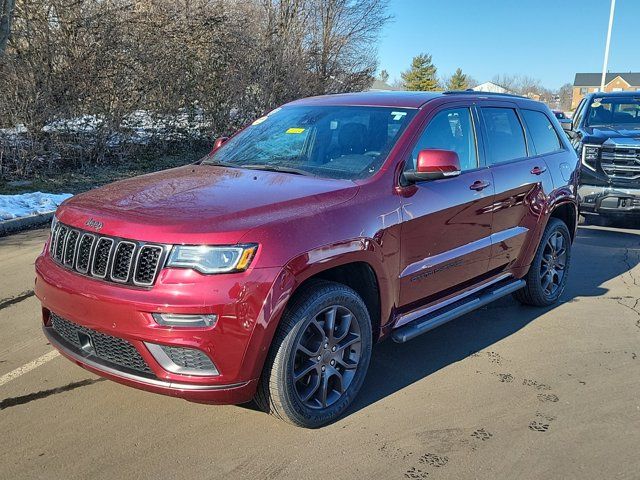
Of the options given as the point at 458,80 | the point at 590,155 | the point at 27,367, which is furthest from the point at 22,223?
the point at 458,80

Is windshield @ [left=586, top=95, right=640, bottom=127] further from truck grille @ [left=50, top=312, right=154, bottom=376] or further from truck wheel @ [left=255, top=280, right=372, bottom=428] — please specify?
truck grille @ [left=50, top=312, right=154, bottom=376]

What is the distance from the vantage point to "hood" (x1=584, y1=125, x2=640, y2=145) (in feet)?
29.2

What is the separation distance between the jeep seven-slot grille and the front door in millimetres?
1544

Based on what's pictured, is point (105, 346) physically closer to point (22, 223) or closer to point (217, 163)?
point (217, 163)

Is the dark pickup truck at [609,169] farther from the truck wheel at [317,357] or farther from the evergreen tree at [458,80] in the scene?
the evergreen tree at [458,80]

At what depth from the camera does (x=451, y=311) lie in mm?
4125

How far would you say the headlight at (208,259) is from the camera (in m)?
2.83

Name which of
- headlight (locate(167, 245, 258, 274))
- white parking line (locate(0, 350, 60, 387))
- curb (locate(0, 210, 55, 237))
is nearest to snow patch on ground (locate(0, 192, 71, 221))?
curb (locate(0, 210, 55, 237))

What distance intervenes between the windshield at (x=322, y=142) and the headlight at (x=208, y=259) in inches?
43.4

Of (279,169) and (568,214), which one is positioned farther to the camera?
(568,214)

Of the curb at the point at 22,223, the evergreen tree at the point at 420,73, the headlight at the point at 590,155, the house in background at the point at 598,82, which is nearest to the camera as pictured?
the curb at the point at 22,223

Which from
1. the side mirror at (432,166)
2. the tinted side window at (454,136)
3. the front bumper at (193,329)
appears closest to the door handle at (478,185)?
the tinted side window at (454,136)

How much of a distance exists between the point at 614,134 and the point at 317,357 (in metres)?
7.74

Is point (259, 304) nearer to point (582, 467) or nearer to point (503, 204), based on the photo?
point (582, 467)
